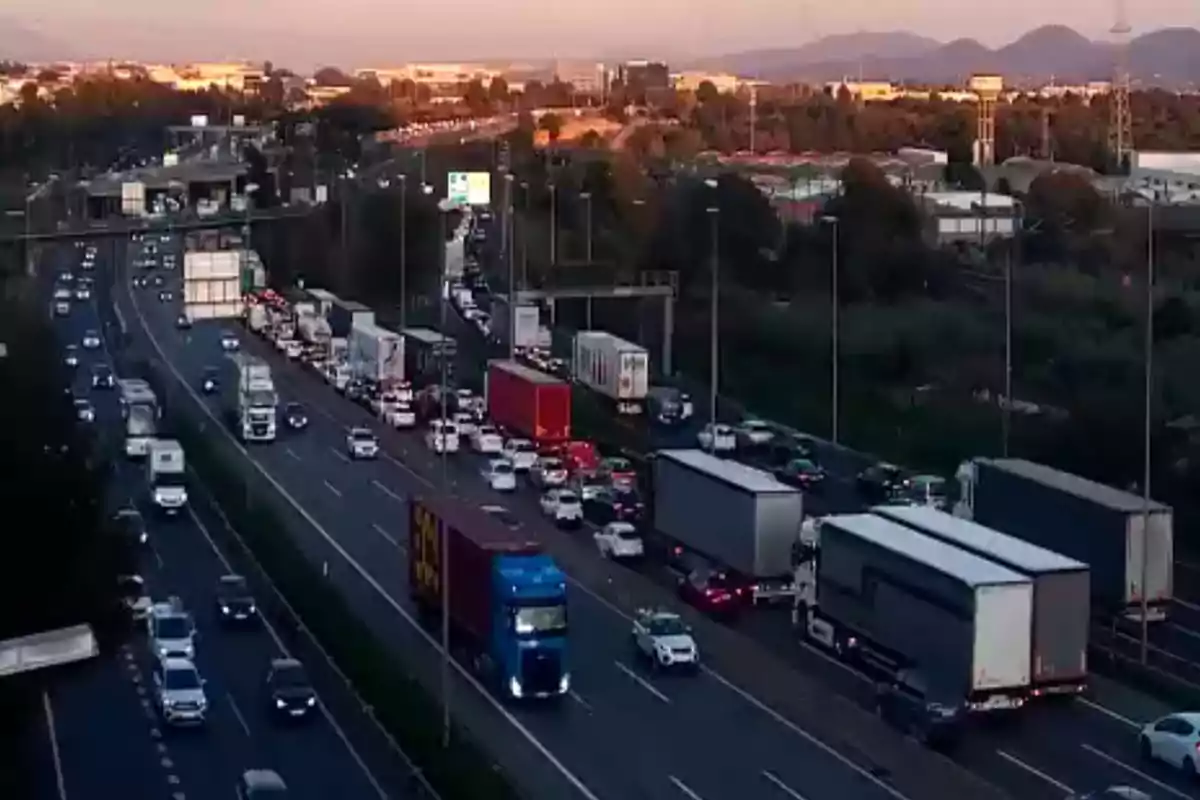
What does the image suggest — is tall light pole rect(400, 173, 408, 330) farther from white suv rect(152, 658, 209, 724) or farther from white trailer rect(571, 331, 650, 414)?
white suv rect(152, 658, 209, 724)

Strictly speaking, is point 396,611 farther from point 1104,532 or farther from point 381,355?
point 381,355

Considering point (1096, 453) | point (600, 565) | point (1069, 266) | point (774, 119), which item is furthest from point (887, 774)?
point (774, 119)

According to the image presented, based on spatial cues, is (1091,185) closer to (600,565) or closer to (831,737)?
(600,565)

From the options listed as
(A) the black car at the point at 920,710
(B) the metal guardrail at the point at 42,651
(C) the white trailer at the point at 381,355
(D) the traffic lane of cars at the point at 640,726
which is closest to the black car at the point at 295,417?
(C) the white trailer at the point at 381,355

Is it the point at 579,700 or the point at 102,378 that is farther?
the point at 102,378

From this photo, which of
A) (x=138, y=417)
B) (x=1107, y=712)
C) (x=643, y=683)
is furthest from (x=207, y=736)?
(x=138, y=417)
